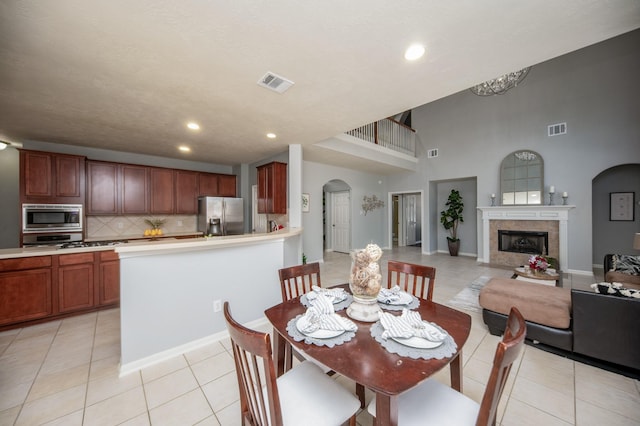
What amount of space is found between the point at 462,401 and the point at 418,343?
384 millimetres

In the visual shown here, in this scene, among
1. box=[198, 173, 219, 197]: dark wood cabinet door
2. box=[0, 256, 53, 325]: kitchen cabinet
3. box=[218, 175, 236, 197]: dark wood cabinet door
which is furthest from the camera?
box=[218, 175, 236, 197]: dark wood cabinet door

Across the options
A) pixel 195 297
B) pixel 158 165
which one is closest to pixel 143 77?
pixel 195 297

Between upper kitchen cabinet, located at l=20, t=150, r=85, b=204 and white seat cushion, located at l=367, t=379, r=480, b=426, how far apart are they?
5256mm

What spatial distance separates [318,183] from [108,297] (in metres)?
4.34

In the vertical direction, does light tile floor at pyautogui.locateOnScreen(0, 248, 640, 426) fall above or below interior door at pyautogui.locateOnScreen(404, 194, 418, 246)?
below

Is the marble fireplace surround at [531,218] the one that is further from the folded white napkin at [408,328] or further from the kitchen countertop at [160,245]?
the folded white napkin at [408,328]

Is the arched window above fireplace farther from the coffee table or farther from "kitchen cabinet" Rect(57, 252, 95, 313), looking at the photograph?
"kitchen cabinet" Rect(57, 252, 95, 313)

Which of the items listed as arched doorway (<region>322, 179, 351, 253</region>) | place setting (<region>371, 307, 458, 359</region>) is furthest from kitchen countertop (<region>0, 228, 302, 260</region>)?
arched doorway (<region>322, 179, 351, 253</region>)

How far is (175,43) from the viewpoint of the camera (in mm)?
1675

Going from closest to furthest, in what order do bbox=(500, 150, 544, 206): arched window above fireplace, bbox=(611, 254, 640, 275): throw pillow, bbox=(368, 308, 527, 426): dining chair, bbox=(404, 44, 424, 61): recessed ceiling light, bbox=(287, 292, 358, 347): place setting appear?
bbox=(368, 308, 527, 426): dining chair → bbox=(287, 292, 358, 347): place setting → bbox=(404, 44, 424, 61): recessed ceiling light → bbox=(611, 254, 640, 275): throw pillow → bbox=(500, 150, 544, 206): arched window above fireplace

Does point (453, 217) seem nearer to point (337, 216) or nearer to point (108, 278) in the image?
point (337, 216)

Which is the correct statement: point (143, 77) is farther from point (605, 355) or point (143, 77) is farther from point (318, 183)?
point (605, 355)

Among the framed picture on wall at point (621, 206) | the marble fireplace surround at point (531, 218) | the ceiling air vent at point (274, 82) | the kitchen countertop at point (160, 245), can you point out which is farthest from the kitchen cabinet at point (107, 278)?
the framed picture on wall at point (621, 206)

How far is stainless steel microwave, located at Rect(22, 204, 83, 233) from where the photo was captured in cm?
350
